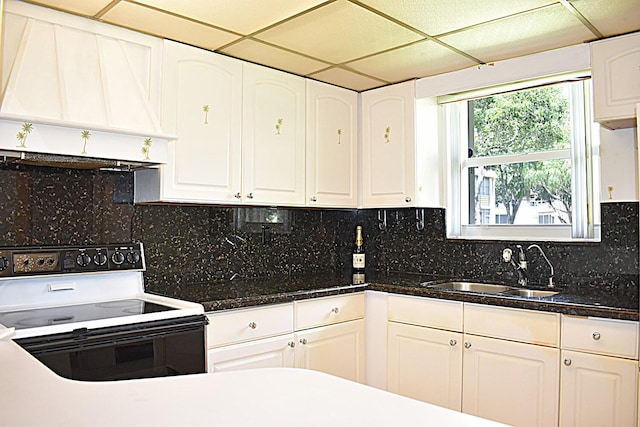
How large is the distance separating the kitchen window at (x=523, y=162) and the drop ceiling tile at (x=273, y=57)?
0.90 m

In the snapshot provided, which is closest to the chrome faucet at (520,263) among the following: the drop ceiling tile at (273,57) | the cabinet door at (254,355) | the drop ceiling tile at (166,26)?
the cabinet door at (254,355)

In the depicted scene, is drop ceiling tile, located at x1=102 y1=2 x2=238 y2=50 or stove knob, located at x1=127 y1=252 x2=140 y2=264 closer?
drop ceiling tile, located at x1=102 y1=2 x2=238 y2=50

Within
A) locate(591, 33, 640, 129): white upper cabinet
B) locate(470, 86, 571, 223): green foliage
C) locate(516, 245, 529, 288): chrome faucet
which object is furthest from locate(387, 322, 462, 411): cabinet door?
locate(591, 33, 640, 129): white upper cabinet

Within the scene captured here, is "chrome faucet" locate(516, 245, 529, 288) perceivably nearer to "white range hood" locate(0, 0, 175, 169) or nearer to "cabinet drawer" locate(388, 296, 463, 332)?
"cabinet drawer" locate(388, 296, 463, 332)

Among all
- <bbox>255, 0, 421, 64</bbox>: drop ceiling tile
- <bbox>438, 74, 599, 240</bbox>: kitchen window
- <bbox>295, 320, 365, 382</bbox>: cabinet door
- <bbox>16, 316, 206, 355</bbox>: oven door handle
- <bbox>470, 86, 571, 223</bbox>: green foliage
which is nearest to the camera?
<bbox>16, 316, 206, 355</bbox>: oven door handle

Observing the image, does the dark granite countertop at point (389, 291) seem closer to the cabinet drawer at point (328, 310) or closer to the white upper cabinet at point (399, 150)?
the cabinet drawer at point (328, 310)

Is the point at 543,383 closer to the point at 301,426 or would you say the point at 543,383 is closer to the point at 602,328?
the point at 602,328

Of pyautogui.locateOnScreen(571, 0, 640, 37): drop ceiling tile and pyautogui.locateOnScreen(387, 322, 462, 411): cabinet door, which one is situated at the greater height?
pyautogui.locateOnScreen(571, 0, 640, 37): drop ceiling tile

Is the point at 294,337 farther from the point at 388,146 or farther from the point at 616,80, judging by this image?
the point at 616,80

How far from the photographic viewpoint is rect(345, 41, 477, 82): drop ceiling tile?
2.70m

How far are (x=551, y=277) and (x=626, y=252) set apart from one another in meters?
0.40

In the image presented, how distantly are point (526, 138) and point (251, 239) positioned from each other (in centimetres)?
178

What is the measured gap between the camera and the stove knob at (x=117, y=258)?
2.49m

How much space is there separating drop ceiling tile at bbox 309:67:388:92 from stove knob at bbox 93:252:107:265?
157cm
